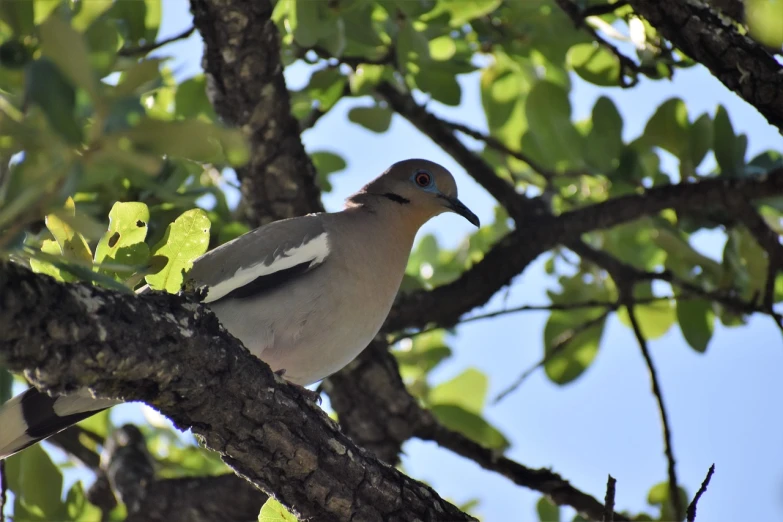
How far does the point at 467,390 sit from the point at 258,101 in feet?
7.24

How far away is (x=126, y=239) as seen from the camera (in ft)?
8.74

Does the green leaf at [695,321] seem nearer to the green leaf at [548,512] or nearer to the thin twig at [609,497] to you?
the green leaf at [548,512]

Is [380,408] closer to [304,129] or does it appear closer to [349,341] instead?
[349,341]

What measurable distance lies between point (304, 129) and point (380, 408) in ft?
5.17

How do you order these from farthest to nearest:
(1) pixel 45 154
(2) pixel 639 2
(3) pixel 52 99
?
(2) pixel 639 2, (1) pixel 45 154, (3) pixel 52 99

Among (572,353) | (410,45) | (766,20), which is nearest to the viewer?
(766,20)

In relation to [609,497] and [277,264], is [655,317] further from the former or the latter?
[609,497]

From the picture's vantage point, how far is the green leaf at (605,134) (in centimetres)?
461

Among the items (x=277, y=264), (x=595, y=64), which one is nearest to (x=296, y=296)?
(x=277, y=264)

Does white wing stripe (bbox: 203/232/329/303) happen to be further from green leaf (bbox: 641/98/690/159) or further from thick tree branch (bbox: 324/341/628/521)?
green leaf (bbox: 641/98/690/159)

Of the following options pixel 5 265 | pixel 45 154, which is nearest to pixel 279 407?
pixel 5 265

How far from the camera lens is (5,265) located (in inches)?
78.9

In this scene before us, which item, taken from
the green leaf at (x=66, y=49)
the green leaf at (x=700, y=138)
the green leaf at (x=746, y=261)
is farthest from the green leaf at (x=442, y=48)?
the green leaf at (x=66, y=49)

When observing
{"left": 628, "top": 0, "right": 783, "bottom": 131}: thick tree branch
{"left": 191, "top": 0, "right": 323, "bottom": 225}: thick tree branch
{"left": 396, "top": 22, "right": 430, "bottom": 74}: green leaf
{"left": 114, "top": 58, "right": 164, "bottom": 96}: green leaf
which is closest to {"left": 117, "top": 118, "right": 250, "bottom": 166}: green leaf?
{"left": 114, "top": 58, "right": 164, "bottom": 96}: green leaf
